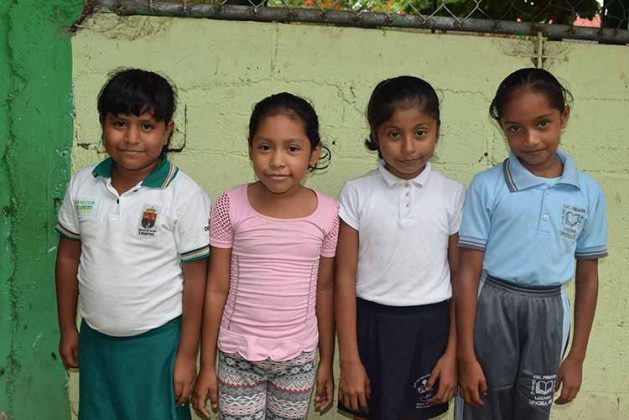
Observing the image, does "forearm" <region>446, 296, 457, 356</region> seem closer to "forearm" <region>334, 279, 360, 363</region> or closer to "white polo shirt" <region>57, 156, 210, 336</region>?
"forearm" <region>334, 279, 360, 363</region>

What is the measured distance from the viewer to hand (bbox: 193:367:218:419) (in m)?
2.15

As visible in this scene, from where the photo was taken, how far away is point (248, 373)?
6.93ft

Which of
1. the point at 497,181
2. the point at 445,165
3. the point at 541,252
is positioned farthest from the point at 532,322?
the point at 445,165

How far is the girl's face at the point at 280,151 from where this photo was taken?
2045mm

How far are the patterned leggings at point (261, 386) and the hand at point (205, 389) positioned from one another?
0.07 ft

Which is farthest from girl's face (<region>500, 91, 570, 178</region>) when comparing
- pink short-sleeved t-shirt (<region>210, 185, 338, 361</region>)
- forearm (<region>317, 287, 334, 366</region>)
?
forearm (<region>317, 287, 334, 366</region>)

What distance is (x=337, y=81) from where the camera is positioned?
2.51m

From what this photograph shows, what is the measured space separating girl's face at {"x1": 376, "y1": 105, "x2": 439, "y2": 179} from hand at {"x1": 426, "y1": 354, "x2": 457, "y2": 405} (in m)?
0.62

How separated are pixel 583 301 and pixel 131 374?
1.47m

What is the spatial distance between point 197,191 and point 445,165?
3.22 ft

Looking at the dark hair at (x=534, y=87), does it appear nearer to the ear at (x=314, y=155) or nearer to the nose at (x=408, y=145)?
the nose at (x=408, y=145)

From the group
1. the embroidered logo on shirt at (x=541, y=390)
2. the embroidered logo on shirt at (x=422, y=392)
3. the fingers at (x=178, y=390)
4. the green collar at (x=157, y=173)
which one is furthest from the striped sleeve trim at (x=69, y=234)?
the embroidered logo on shirt at (x=541, y=390)

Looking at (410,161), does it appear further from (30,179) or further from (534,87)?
(30,179)

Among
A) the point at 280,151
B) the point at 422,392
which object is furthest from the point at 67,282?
the point at 422,392
